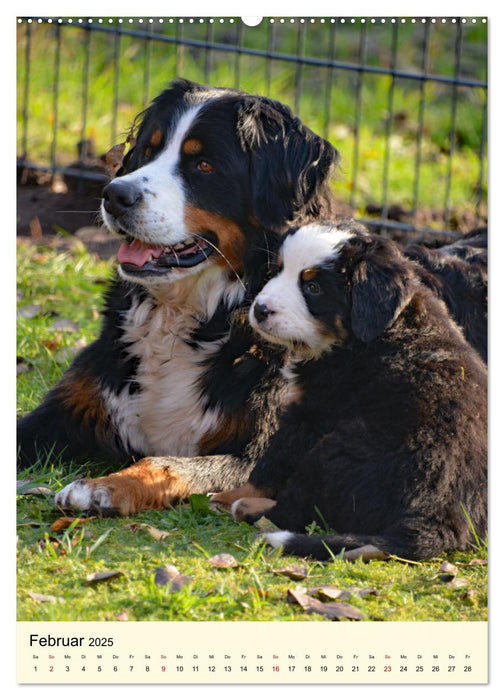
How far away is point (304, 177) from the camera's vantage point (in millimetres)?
3945

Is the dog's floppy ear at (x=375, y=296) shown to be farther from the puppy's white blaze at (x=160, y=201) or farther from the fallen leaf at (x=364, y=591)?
the fallen leaf at (x=364, y=591)

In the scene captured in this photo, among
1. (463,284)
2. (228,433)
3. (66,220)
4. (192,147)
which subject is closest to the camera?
(192,147)

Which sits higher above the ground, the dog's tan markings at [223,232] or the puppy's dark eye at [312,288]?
the dog's tan markings at [223,232]

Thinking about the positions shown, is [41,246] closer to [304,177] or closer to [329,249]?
[304,177]

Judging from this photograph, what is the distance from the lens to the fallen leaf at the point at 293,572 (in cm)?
304

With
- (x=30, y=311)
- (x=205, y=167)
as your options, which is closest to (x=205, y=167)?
(x=205, y=167)

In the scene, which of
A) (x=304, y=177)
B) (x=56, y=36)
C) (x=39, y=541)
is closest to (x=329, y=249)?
(x=304, y=177)

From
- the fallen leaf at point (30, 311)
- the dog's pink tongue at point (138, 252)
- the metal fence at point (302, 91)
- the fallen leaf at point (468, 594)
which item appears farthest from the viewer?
the metal fence at point (302, 91)

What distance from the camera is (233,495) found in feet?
11.8

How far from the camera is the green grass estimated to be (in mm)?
2852

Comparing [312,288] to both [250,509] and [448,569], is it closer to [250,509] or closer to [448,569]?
[250,509]

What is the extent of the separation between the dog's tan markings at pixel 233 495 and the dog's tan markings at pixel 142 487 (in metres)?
0.11

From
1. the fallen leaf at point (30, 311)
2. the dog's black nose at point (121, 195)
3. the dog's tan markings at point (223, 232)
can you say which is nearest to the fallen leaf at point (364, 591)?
the dog's tan markings at point (223, 232)

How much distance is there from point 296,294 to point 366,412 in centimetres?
47
